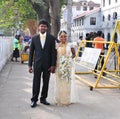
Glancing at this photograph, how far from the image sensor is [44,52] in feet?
24.3

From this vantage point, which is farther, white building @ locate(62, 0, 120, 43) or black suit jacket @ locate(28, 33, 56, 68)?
white building @ locate(62, 0, 120, 43)

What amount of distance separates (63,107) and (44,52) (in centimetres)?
122

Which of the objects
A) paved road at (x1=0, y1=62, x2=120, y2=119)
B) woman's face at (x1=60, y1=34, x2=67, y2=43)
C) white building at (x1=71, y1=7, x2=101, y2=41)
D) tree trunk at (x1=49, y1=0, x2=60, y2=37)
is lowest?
paved road at (x1=0, y1=62, x2=120, y2=119)

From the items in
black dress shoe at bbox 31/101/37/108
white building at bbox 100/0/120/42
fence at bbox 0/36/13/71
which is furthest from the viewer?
white building at bbox 100/0/120/42

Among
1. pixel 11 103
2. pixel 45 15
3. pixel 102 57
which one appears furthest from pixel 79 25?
pixel 11 103

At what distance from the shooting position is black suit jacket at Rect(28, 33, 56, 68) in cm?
741

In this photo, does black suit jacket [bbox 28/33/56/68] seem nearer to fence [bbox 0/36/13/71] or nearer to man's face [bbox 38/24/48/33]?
man's face [bbox 38/24/48/33]

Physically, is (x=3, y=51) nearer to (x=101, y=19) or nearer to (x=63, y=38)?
(x=63, y=38)

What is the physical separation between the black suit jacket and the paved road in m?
0.92

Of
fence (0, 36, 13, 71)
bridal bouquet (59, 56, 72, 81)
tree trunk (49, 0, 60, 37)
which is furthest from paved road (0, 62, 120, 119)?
tree trunk (49, 0, 60, 37)

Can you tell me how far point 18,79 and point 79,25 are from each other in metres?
61.4

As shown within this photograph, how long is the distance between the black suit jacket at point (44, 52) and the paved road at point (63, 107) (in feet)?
3.02

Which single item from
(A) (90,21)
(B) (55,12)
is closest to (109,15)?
(A) (90,21)

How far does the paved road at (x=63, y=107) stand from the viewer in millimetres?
6828
